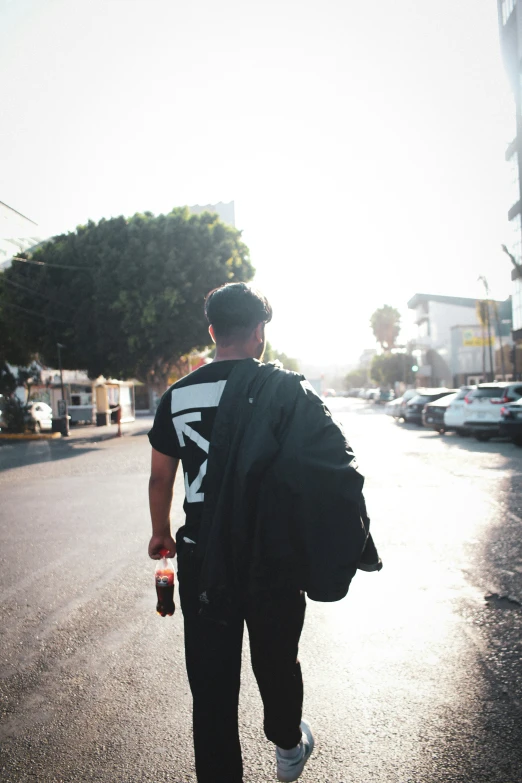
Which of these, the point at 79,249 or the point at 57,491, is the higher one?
the point at 79,249

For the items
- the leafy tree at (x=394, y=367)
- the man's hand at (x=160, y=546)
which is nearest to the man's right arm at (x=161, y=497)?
the man's hand at (x=160, y=546)

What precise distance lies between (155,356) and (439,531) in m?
24.6

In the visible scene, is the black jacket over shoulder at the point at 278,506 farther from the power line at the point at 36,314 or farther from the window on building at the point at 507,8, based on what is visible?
the window on building at the point at 507,8

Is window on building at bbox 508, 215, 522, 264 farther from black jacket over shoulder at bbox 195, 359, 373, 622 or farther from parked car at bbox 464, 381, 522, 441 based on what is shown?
black jacket over shoulder at bbox 195, 359, 373, 622

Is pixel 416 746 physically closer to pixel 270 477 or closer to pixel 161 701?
pixel 161 701

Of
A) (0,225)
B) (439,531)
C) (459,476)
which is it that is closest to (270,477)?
(439,531)

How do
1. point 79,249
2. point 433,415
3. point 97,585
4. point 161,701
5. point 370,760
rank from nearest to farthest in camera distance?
point 370,760 → point 161,701 → point 97,585 → point 433,415 → point 79,249

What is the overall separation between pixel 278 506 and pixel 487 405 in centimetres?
1618

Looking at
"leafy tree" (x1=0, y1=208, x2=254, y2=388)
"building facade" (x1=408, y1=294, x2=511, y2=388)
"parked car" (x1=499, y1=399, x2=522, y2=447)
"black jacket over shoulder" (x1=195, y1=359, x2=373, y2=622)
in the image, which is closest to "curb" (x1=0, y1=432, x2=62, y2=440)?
"leafy tree" (x1=0, y1=208, x2=254, y2=388)

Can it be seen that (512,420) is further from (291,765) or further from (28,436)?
(28,436)

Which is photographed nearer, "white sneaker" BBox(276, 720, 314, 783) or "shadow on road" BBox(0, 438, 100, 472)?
"white sneaker" BBox(276, 720, 314, 783)

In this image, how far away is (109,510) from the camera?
320 inches

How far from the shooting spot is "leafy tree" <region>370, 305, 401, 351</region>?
74.7 m

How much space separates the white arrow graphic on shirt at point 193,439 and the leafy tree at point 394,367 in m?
69.5
